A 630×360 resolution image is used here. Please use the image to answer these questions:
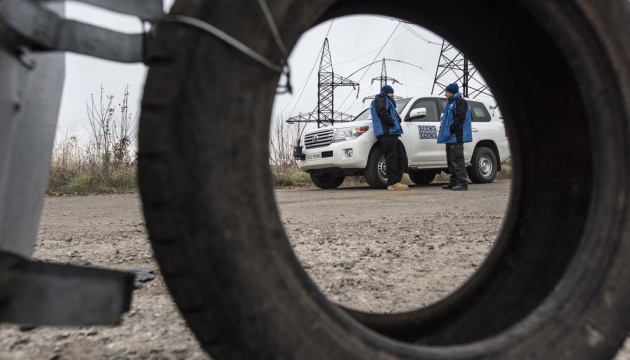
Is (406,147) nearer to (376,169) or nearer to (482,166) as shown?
(376,169)

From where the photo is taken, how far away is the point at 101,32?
0.74m

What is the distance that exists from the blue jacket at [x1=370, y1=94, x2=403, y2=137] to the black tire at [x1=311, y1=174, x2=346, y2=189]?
169cm

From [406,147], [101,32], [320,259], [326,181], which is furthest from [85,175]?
[101,32]

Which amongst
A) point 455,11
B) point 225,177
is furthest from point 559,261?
point 225,177

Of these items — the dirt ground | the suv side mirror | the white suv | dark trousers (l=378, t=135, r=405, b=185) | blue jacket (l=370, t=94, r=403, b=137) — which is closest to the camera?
the dirt ground

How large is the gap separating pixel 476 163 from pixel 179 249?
9.68 m

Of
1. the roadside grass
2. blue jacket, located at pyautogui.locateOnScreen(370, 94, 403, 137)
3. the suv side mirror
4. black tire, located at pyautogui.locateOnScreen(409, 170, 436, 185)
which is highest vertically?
the suv side mirror

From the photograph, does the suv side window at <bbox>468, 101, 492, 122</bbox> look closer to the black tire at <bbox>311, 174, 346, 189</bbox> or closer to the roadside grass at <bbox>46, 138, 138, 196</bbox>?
the black tire at <bbox>311, 174, 346, 189</bbox>

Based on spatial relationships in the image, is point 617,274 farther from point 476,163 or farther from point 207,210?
point 476,163

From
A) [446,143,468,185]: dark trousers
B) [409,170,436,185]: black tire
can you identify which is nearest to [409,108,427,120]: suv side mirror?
[446,143,468,185]: dark trousers

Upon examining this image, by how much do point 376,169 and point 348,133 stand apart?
84 cm

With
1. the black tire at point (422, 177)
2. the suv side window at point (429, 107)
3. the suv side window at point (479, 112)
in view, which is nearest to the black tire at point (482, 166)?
the suv side window at point (479, 112)

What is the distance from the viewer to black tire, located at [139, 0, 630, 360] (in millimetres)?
634

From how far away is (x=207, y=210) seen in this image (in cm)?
63
